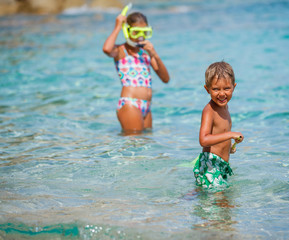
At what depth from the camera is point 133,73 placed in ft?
19.2

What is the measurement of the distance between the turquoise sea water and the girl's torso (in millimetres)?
567

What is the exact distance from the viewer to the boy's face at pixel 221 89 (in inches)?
142

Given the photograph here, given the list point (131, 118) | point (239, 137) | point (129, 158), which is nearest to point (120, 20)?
point (131, 118)

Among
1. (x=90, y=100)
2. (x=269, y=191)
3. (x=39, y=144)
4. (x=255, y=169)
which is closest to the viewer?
(x=269, y=191)

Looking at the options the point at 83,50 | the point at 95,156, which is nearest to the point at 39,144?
the point at 95,156

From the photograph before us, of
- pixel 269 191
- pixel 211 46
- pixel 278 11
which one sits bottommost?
pixel 269 191

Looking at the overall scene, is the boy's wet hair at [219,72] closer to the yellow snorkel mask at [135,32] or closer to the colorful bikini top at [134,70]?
the yellow snorkel mask at [135,32]

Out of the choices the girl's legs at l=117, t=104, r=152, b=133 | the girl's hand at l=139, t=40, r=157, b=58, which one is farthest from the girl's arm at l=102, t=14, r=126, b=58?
the girl's legs at l=117, t=104, r=152, b=133

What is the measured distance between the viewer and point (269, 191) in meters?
3.91

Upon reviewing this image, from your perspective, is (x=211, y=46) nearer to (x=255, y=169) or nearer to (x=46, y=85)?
(x=46, y=85)

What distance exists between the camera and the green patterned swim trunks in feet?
12.7

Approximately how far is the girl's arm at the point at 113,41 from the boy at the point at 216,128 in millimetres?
2158

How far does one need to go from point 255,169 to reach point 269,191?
593 mm

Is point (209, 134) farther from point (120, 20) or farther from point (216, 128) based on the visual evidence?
point (120, 20)
